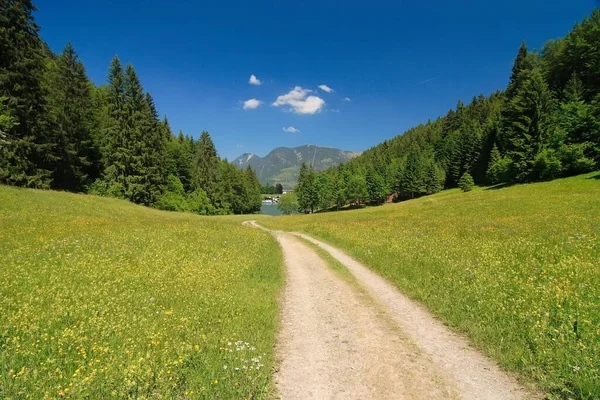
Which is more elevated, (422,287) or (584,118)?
(584,118)

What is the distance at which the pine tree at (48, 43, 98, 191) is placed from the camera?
138 ft

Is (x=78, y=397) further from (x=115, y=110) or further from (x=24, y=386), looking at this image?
(x=115, y=110)

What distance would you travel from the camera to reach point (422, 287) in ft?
39.2

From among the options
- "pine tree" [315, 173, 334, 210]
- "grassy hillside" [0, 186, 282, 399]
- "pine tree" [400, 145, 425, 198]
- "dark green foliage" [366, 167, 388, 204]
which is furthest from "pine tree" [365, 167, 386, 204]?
"grassy hillside" [0, 186, 282, 399]

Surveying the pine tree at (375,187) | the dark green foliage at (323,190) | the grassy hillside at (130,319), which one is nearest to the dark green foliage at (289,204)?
the dark green foliage at (323,190)

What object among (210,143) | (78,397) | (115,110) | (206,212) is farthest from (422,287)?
(210,143)

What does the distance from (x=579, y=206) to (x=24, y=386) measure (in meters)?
36.4

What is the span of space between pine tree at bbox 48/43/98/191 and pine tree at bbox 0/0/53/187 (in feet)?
25.0

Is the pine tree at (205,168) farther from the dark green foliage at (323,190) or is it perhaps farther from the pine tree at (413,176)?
the pine tree at (413,176)

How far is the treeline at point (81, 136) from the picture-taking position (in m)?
31.1

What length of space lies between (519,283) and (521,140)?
54528mm

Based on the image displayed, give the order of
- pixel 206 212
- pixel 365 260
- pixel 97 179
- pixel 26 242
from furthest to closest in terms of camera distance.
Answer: pixel 206 212, pixel 97 179, pixel 365 260, pixel 26 242

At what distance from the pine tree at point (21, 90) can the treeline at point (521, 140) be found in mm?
69713

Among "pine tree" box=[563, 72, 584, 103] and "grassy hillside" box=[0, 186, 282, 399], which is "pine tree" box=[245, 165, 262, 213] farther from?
"grassy hillside" box=[0, 186, 282, 399]
